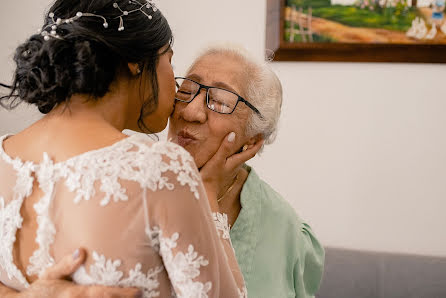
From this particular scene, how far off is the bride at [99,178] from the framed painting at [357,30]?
1634 mm

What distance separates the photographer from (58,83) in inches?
37.4

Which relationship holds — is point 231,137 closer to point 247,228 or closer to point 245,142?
point 245,142

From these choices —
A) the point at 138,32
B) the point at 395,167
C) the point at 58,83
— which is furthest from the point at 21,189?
the point at 395,167

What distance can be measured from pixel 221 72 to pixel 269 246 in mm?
599

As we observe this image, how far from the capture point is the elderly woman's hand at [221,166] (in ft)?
4.99

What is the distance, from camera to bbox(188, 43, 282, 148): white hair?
167 centimetres

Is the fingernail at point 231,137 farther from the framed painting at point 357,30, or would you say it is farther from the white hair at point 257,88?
the framed painting at point 357,30

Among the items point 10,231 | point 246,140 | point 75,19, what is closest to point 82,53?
point 75,19

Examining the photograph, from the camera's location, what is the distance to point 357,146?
8.49 feet

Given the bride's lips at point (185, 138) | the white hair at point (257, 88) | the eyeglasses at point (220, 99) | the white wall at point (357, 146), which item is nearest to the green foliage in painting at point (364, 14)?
the white wall at point (357, 146)

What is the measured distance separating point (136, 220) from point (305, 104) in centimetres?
186

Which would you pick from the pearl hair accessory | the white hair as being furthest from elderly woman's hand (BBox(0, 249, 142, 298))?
the white hair

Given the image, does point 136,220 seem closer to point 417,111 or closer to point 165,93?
point 165,93

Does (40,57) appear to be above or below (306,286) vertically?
above
